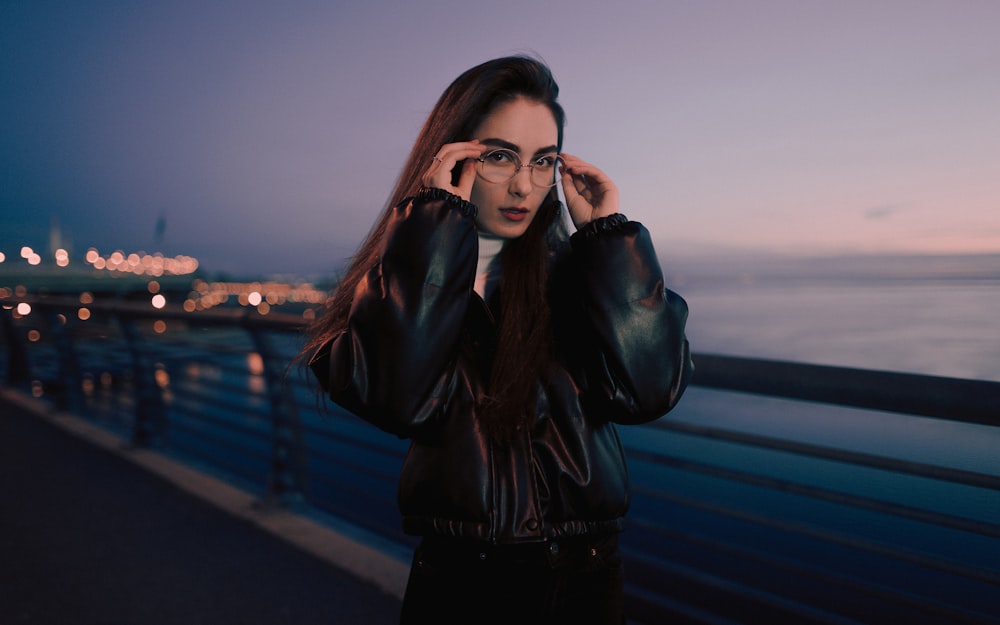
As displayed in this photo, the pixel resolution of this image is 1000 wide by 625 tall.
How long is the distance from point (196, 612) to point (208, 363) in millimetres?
1814

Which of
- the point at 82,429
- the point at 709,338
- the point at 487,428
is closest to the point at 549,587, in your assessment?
the point at 487,428

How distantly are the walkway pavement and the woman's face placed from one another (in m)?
1.78

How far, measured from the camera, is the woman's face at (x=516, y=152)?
1.19 metres

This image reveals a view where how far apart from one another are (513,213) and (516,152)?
0.42ft

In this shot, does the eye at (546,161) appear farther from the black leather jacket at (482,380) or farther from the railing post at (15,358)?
the railing post at (15,358)

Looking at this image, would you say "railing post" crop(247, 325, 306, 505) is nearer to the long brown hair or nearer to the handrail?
the long brown hair

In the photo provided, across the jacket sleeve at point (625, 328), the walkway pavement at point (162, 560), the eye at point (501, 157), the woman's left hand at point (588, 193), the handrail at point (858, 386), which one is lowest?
the walkway pavement at point (162, 560)

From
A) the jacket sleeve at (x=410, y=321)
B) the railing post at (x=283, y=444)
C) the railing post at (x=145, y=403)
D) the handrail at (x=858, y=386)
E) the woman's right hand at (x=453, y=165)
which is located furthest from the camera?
the railing post at (x=145, y=403)

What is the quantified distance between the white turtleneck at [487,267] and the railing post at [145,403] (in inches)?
159

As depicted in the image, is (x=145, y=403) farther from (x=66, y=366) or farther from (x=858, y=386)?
(x=858, y=386)

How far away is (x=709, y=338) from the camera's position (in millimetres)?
33688

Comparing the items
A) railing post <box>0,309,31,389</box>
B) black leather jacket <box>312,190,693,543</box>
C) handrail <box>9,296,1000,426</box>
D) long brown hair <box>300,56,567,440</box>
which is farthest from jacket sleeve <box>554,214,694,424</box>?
railing post <box>0,309,31,389</box>

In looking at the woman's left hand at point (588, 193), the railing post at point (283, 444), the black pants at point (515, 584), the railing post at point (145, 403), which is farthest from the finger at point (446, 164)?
the railing post at point (145, 403)

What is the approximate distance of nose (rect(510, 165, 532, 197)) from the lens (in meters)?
1.19
